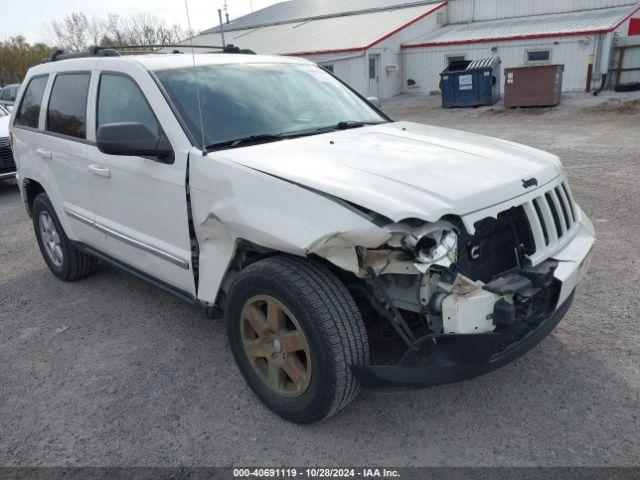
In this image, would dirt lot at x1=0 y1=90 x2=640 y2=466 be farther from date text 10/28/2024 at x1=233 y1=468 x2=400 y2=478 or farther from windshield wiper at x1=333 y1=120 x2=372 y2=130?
windshield wiper at x1=333 y1=120 x2=372 y2=130

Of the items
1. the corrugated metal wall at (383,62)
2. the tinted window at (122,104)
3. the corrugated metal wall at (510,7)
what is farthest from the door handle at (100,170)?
the corrugated metal wall at (510,7)

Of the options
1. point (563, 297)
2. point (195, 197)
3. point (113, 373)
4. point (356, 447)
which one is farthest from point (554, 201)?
point (113, 373)

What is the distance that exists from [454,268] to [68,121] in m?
3.29

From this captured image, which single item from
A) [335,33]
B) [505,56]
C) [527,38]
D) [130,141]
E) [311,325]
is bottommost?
[311,325]

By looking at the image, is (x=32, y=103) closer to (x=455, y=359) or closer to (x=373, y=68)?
(x=455, y=359)

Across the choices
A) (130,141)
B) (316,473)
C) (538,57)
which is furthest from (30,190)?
(538,57)

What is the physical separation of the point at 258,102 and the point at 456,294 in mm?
1894

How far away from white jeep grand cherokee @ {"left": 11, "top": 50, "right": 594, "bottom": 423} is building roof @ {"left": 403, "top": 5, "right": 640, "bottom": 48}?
68.2 ft

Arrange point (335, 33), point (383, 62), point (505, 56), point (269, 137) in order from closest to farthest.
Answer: point (269, 137) → point (505, 56) → point (383, 62) → point (335, 33)

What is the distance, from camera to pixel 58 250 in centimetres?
493

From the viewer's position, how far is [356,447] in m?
2.68

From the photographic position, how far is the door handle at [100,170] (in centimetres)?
362

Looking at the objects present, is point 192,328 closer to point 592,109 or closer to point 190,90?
point 190,90

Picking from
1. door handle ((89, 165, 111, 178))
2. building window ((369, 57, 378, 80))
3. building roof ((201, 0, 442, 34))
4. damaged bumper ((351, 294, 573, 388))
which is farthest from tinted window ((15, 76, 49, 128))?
building roof ((201, 0, 442, 34))
